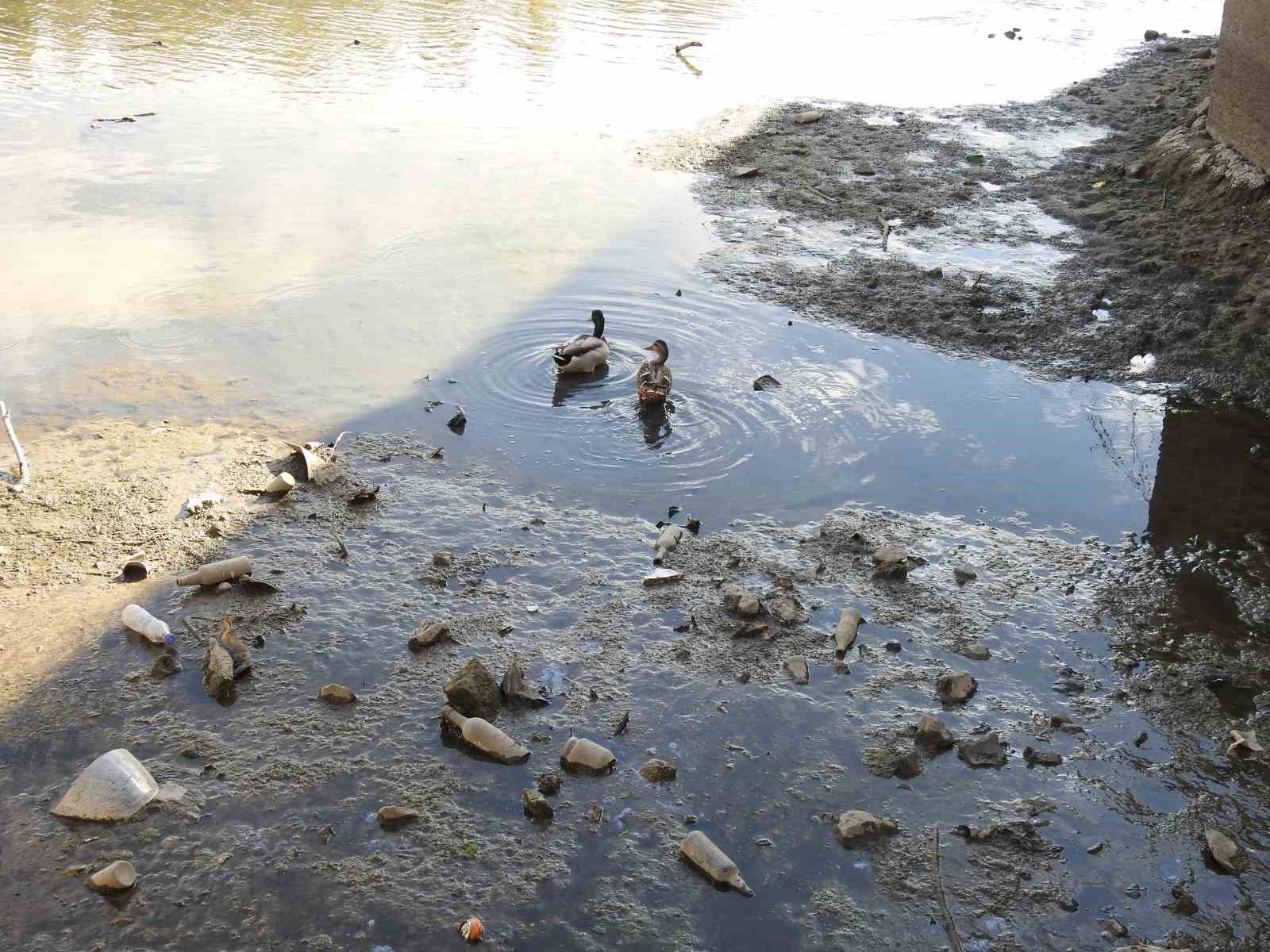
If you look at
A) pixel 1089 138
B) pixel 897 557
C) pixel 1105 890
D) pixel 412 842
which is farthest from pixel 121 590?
pixel 1089 138

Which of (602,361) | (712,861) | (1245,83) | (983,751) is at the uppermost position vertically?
(1245,83)

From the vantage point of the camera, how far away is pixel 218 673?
4.56 meters

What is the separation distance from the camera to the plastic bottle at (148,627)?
484cm

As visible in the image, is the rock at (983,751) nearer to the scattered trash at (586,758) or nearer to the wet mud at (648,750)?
the wet mud at (648,750)

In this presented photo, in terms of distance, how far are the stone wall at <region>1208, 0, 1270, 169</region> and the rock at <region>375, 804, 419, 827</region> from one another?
343 inches

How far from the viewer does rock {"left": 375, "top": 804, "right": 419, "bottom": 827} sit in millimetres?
3959

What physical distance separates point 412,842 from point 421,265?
606 cm

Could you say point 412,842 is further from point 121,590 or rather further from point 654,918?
point 121,590

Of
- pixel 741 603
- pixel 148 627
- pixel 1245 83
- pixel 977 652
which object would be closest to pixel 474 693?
pixel 741 603

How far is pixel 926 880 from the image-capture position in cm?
381

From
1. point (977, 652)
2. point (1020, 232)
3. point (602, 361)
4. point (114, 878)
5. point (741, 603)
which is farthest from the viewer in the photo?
point (1020, 232)

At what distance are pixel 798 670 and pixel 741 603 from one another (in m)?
0.45

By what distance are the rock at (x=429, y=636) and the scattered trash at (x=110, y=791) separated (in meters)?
1.18

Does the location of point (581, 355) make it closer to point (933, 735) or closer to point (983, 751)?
point (933, 735)
